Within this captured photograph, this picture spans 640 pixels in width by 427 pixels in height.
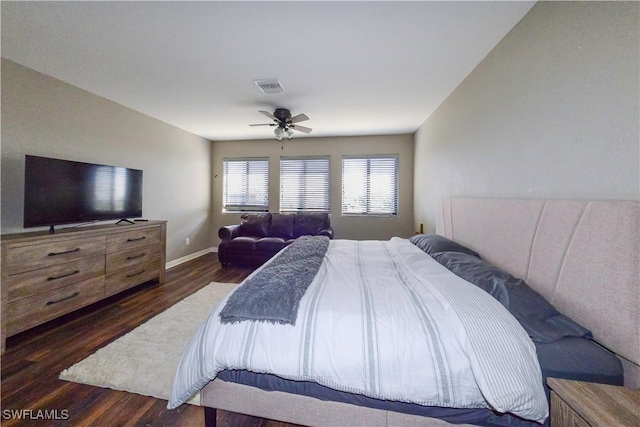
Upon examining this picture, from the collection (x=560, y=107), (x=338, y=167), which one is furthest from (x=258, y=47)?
(x=338, y=167)

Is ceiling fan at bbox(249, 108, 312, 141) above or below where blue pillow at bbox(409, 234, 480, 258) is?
above

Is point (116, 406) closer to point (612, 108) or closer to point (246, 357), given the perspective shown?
point (246, 357)

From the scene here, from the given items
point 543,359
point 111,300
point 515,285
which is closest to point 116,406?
point 111,300

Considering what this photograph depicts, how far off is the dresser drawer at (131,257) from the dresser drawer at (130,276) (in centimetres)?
5

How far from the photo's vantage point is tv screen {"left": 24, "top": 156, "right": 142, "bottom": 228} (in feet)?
7.13

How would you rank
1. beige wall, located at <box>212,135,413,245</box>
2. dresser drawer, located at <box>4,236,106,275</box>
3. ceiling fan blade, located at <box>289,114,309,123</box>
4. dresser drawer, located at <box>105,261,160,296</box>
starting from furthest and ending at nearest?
beige wall, located at <box>212,135,413,245</box>
ceiling fan blade, located at <box>289,114,309,123</box>
dresser drawer, located at <box>105,261,160,296</box>
dresser drawer, located at <box>4,236,106,275</box>

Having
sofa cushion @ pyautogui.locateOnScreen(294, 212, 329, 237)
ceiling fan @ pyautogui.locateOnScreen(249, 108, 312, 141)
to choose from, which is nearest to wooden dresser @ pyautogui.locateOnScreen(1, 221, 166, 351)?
ceiling fan @ pyautogui.locateOnScreen(249, 108, 312, 141)

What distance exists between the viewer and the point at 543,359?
941 mm

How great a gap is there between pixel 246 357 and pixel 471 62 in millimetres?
2920

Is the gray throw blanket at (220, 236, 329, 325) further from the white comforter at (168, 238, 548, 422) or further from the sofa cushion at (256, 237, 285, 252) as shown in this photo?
the sofa cushion at (256, 237, 285, 252)

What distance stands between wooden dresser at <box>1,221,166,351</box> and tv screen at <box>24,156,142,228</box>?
0.19 m

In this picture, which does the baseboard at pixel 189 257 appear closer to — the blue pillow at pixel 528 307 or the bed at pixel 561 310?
the bed at pixel 561 310

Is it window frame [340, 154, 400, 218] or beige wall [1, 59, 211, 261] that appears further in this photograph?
window frame [340, 154, 400, 218]

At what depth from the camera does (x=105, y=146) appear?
10.1ft
